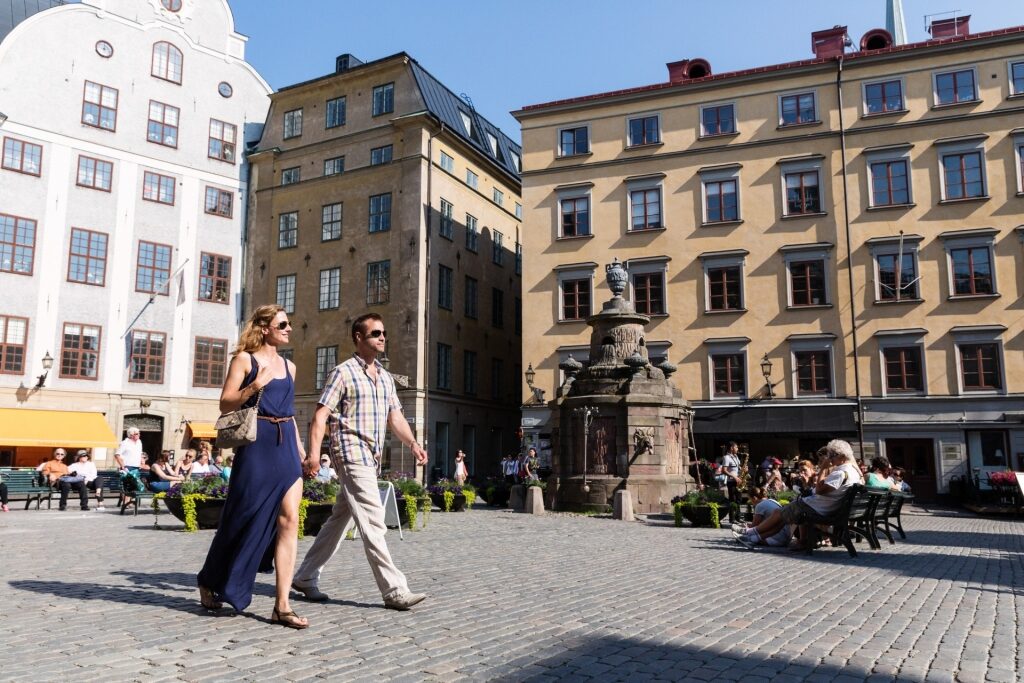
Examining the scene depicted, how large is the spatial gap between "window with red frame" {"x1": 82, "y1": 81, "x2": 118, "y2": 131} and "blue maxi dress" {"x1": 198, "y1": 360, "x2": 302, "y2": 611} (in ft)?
114

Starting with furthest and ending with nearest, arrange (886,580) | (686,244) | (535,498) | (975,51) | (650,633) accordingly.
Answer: (686,244), (975,51), (535,498), (886,580), (650,633)

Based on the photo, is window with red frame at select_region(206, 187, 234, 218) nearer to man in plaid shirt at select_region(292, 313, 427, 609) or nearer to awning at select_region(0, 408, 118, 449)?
awning at select_region(0, 408, 118, 449)

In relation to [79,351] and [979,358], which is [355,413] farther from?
[79,351]

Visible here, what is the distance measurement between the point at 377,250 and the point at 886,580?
101ft

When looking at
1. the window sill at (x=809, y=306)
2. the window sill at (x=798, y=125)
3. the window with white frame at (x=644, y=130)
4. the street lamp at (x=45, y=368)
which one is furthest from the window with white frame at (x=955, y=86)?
the street lamp at (x=45, y=368)

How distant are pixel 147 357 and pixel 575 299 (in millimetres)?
18239

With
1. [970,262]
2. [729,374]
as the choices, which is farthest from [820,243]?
[729,374]

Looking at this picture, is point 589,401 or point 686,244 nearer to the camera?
point 589,401

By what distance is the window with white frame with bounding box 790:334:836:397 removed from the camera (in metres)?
31.2

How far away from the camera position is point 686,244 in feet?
112

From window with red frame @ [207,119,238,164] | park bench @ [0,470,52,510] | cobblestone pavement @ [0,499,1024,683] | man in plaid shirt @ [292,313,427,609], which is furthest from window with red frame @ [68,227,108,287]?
man in plaid shirt @ [292,313,427,609]

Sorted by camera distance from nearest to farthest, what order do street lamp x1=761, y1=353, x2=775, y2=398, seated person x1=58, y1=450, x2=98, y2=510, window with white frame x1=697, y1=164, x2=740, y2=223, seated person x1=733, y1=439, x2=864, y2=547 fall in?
seated person x1=733, y1=439, x2=864, y2=547 → seated person x1=58, y1=450, x2=98, y2=510 → street lamp x1=761, y1=353, x2=775, y2=398 → window with white frame x1=697, y1=164, x2=740, y2=223

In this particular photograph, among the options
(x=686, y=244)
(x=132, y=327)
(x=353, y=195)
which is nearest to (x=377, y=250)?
(x=353, y=195)

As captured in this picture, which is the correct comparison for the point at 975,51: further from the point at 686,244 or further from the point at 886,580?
the point at 886,580
